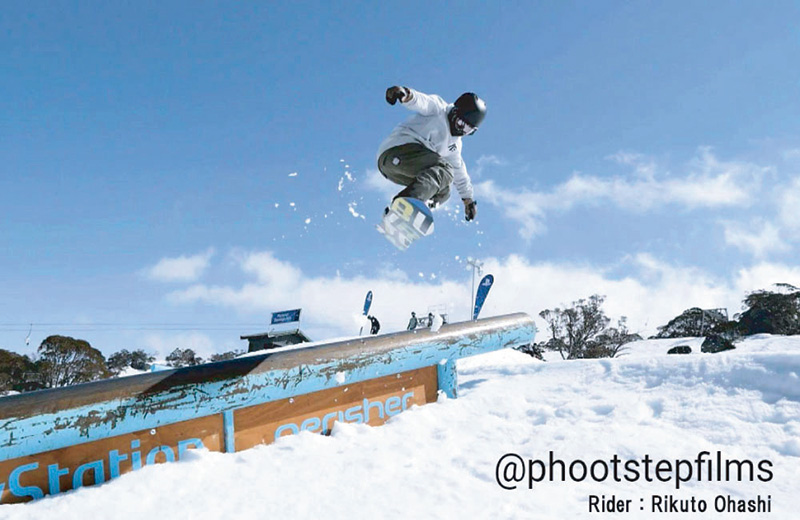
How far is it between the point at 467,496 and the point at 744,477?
4.27ft

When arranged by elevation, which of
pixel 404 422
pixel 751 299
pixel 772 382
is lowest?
pixel 751 299

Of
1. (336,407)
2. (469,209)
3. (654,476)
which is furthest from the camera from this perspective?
(469,209)

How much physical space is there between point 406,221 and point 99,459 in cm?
240

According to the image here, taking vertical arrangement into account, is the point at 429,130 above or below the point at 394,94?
below

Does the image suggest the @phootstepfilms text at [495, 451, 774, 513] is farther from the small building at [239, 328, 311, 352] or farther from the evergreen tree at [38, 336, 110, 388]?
the evergreen tree at [38, 336, 110, 388]

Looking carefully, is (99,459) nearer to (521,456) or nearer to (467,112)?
(521,456)

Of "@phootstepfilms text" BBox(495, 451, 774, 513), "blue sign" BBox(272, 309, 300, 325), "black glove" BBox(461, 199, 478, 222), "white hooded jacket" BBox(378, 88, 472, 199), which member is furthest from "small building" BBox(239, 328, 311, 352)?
"@phootstepfilms text" BBox(495, 451, 774, 513)

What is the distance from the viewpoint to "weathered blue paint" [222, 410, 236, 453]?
2.64m

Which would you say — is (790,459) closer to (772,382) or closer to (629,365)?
(772,382)

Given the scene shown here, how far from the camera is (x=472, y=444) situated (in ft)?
8.43

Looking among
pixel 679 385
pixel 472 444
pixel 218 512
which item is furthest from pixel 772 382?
pixel 218 512

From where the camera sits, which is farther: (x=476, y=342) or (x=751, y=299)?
(x=751, y=299)

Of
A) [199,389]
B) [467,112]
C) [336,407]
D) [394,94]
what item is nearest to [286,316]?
[467,112]

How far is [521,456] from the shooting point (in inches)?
→ 93.5
